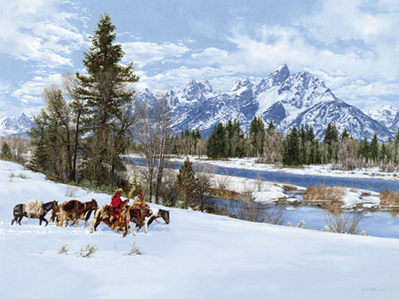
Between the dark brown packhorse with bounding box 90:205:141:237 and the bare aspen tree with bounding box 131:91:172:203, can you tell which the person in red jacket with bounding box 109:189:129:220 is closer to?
the dark brown packhorse with bounding box 90:205:141:237

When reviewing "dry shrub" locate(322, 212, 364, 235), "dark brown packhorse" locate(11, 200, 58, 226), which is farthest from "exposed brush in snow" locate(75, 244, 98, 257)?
"dry shrub" locate(322, 212, 364, 235)

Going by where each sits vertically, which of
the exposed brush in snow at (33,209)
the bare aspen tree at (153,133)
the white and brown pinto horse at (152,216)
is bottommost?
the white and brown pinto horse at (152,216)

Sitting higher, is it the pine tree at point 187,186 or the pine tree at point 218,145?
the pine tree at point 218,145

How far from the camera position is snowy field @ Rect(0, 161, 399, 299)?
1770 millimetres

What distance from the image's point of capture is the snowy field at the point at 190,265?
1770 millimetres

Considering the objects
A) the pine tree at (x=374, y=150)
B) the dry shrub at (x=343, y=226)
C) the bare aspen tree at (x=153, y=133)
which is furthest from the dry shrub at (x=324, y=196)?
the pine tree at (x=374, y=150)

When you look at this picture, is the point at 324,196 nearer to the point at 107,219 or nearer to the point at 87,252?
the point at 107,219

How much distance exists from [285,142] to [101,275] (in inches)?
2491

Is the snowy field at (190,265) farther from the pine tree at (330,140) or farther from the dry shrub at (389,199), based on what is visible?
the pine tree at (330,140)

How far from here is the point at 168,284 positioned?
6.29 feet

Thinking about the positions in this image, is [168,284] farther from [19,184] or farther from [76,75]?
[76,75]

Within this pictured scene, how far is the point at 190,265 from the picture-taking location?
7.75 feet

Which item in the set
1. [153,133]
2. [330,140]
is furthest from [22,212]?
[330,140]

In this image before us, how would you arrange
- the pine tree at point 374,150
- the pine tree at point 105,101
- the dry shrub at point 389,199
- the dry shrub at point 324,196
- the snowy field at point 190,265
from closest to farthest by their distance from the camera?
the snowy field at point 190,265 → the pine tree at point 105,101 → the dry shrub at point 389,199 → the dry shrub at point 324,196 → the pine tree at point 374,150
